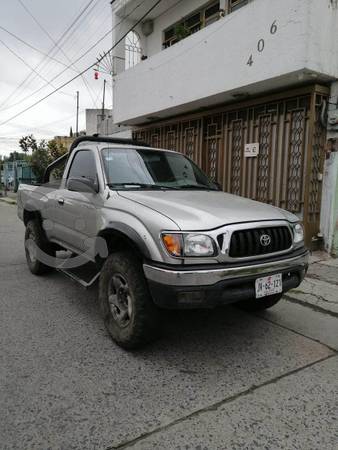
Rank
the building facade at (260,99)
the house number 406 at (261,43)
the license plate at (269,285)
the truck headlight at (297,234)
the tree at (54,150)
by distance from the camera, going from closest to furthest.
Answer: the license plate at (269,285), the truck headlight at (297,234), the building facade at (260,99), the house number 406 at (261,43), the tree at (54,150)

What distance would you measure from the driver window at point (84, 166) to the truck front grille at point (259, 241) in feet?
5.79

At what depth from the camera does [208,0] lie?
932cm

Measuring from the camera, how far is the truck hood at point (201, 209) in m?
2.93

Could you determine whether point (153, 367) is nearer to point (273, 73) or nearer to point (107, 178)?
point (107, 178)

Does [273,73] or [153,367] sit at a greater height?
[273,73]

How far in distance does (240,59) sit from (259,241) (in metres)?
5.16

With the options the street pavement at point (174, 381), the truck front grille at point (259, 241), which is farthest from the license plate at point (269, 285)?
the street pavement at point (174, 381)

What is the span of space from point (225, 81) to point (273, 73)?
1222 mm

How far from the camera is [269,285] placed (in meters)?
3.12

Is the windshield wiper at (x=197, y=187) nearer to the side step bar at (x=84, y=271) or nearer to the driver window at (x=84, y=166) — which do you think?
the driver window at (x=84, y=166)

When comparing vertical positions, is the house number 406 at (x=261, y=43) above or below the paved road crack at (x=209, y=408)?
above

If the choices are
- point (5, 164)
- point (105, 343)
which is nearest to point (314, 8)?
point (105, 343)

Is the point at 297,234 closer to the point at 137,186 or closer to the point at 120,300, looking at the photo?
the point at 137,186

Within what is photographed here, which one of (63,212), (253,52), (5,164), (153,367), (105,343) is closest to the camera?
(153,367)
